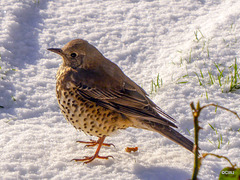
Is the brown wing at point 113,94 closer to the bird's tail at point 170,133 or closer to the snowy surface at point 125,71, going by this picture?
the bird's tail at point 170,133

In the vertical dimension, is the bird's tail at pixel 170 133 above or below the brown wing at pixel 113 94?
below

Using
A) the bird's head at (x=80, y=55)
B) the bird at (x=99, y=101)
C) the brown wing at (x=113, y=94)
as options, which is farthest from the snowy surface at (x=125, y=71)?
the bird's head at (x=80, y=55)

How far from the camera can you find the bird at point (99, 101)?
11.4 feet

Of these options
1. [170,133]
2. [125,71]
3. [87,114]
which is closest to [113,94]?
[87,114]

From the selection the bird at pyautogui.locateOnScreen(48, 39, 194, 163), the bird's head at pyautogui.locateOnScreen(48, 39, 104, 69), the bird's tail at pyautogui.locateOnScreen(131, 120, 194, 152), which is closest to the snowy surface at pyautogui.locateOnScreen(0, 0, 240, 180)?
the bird's tail at pyautogui.locateOnScreen(131, 120, 194, 152)

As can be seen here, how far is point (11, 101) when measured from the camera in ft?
15.1

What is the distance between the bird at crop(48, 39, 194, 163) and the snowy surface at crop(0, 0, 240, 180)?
11.6 inches

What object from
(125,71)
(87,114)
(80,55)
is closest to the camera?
(87,114)

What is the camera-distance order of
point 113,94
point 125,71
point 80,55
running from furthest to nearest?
point 125,71, point 80,55, point 113,94

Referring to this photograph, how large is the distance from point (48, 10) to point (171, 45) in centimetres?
224

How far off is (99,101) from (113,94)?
18 centimetres

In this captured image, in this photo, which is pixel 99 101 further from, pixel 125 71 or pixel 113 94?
pixel 125 71

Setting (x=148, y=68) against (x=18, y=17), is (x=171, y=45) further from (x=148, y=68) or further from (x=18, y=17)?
(x=18, y=17)

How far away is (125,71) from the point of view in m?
5.25
